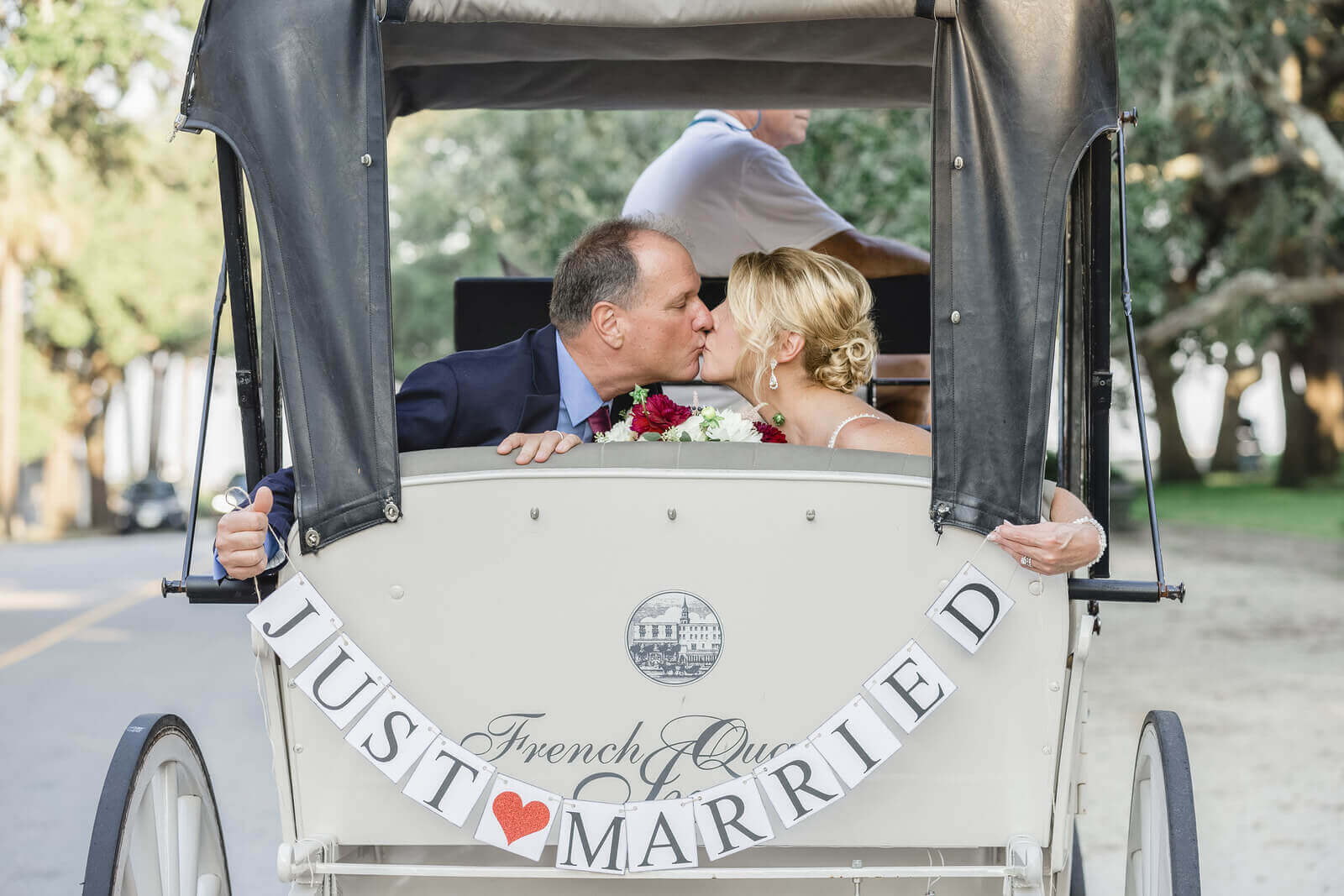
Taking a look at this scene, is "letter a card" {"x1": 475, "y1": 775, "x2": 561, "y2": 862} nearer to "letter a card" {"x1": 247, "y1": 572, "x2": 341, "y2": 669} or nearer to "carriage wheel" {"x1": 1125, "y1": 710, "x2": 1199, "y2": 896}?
"letter a card" {"x1": 247, "y1": 572, "x2": 341, "y2": 669}

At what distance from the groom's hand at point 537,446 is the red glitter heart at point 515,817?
0.63 meters

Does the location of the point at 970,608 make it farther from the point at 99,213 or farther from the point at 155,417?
the point at 155,417

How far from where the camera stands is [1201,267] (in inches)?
1004

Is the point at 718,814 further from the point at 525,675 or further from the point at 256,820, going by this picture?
Result: the point at 256,820

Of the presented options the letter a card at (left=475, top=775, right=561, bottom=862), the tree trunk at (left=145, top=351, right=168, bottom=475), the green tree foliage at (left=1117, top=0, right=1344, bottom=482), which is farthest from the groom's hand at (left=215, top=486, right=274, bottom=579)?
the tree trunk at (left=145, top=351, right=168, bottom=475)

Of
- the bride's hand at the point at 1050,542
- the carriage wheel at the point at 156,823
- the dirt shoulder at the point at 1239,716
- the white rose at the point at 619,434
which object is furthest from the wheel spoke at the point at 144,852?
the dirt shoulder at the point at 1239,716

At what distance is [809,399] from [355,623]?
1.14 m

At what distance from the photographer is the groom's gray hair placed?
10.8 ft

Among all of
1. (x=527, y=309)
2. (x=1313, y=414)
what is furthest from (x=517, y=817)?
(x=1313, y=414)

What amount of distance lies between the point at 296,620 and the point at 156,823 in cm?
60

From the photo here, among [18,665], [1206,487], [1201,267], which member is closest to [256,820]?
[18,665]

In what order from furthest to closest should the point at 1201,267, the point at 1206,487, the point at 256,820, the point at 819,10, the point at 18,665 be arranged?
the point at 1206,487 → the point at 1201,267 → the point at 18,665 → the point at 256,820 → the point at 819,10

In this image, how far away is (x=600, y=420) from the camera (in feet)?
11.5

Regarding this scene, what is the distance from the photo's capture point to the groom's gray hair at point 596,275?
130 inches
